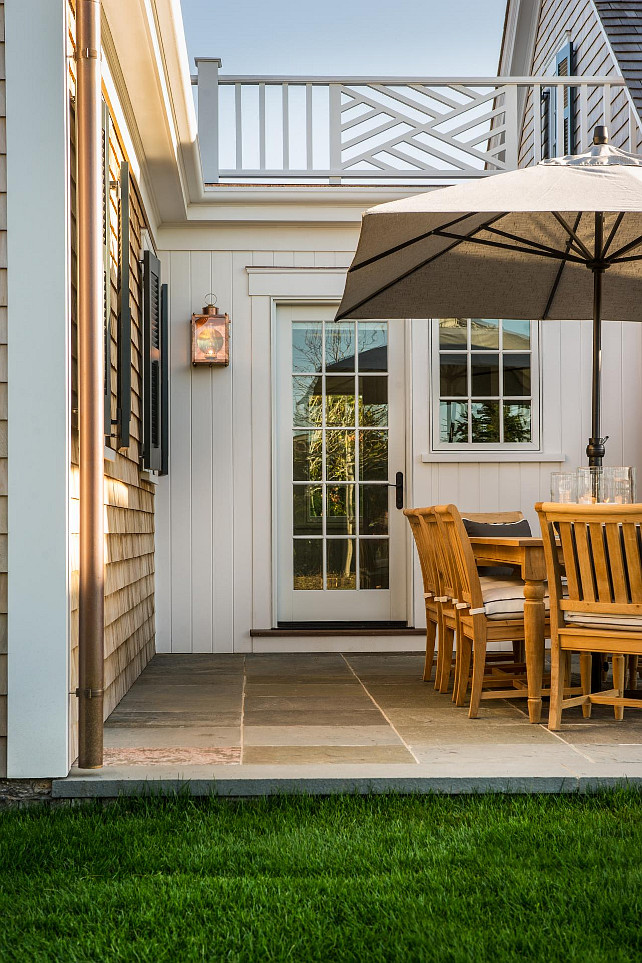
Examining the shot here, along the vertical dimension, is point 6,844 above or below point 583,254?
below

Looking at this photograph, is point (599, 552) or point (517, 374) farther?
point (517, 374)

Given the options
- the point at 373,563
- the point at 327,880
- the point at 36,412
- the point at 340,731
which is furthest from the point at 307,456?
the point at 327,880

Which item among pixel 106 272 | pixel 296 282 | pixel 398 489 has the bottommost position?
pixel 398 489

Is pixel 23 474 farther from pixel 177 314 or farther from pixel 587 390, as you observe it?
pixel 587 390

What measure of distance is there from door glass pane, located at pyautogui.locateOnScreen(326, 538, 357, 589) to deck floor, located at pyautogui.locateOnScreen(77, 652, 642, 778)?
1.19 meters

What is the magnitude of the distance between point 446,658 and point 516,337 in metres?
2.59

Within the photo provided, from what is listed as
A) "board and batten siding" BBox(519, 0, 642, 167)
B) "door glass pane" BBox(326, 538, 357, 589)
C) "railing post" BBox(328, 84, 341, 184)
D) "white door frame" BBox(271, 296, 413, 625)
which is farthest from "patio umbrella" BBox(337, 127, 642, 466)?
"door glass pane" BBox(326, 538, 357, 589)

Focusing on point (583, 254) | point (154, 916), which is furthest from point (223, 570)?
point (154, 916)

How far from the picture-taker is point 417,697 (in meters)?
4.30

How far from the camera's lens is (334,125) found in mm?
5891

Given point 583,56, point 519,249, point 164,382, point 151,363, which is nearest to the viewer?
point 519,249

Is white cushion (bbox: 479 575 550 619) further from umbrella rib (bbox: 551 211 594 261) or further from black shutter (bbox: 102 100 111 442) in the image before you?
black shutter (bbox: 102 100 111 442)

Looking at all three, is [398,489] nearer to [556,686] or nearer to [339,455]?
[339,455]

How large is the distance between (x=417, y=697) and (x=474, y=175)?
11.3ft
